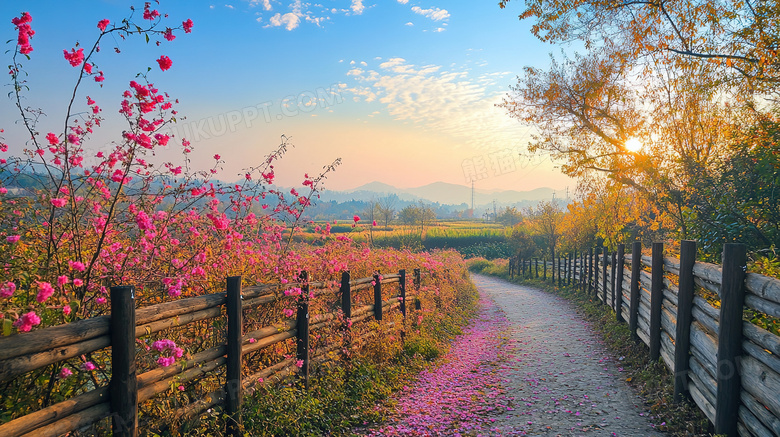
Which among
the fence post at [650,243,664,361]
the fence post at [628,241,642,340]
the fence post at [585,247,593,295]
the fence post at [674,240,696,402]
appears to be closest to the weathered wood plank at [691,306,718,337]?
the fence post at [674,240,696,402]

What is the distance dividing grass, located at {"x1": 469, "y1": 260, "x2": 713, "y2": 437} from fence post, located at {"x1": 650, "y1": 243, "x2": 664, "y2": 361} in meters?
0.22

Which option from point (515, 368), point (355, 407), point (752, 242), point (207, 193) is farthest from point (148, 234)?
point (752, 242)

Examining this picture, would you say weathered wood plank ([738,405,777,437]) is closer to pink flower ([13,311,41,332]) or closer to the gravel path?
the gravel path

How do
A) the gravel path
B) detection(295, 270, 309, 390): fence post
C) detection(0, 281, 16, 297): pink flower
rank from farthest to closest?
detection(295, 270, 309, 390): fence post < the gravel path < detection(0, 281, 16, 297): pink flower

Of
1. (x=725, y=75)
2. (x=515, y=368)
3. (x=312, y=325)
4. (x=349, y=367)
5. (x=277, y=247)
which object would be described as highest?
(x=725, y=75)

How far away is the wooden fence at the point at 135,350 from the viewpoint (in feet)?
9.26

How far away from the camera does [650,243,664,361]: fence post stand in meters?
6.96

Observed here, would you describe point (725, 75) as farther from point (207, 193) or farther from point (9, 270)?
point (9, 270)

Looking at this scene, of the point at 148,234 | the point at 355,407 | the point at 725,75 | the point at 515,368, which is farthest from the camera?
the point at 725,75

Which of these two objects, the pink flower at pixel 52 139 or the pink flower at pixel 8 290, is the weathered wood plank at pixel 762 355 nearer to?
the pink flower at pixel 8 290

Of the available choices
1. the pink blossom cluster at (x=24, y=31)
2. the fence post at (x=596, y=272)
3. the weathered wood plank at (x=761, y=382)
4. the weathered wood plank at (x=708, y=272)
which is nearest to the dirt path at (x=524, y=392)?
the weathered wood plank at (x=761, y=382)

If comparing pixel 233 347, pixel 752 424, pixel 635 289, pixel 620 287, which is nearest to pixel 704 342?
pixel 752 424

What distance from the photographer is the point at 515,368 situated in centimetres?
832

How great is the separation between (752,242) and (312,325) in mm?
7009
